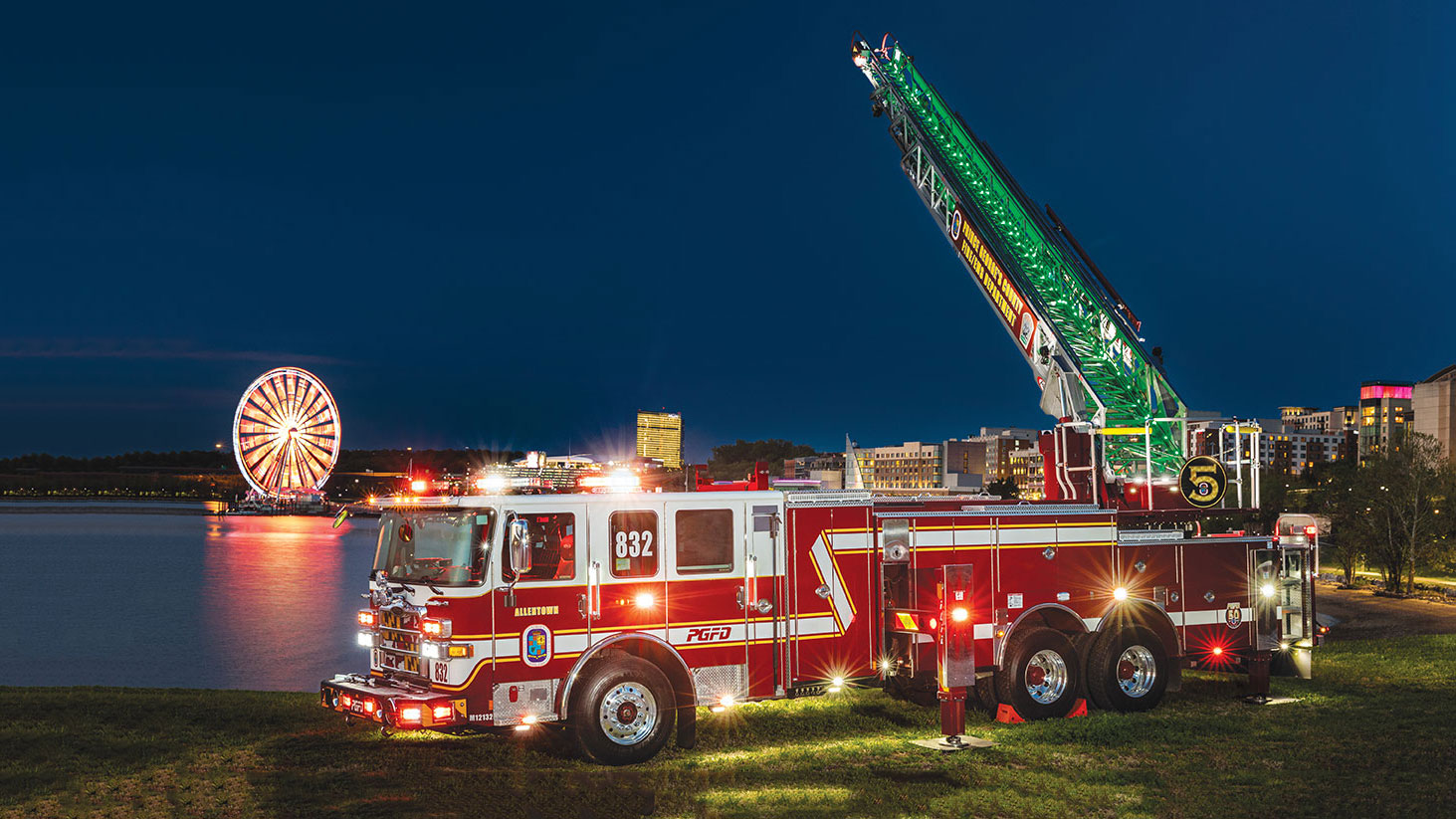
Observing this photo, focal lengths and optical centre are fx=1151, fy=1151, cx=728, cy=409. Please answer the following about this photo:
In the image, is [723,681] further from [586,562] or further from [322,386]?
[322,386]

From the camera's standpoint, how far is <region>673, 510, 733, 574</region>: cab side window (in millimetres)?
11047

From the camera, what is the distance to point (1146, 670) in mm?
13508

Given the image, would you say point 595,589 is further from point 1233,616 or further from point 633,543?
point 1233,616

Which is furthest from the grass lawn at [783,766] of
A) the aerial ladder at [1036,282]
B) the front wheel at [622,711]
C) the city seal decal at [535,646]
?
the aerial ladder at [1036,282]

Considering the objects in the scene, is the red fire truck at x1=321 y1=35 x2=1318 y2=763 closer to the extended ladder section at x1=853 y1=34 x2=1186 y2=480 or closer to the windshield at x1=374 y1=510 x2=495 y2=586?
the windshield at x1=374 y1=510 x2=495 y2=586

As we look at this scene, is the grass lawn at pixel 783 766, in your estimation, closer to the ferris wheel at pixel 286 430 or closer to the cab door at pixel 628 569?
the cab door at pixel 628 569

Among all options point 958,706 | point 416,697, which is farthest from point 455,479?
point 958,706

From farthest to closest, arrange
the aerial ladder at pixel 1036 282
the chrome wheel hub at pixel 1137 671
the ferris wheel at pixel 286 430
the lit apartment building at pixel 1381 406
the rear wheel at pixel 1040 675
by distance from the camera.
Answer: the lit apartment building at pixel 1381 406, the ferris wheel at pixel 286 430, the aerial ladder at pixel 1036 282, the chrome wheel hub at pixel 1137 671, the rear wheel at pixel 1040 675

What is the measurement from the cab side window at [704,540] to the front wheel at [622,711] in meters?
1.06

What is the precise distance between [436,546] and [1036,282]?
43.1 ft

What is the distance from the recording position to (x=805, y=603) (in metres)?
11.6

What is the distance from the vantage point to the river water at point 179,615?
84.1ft

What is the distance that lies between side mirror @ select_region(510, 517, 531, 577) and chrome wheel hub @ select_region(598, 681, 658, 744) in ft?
4.89

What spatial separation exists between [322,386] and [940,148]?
73.2m
